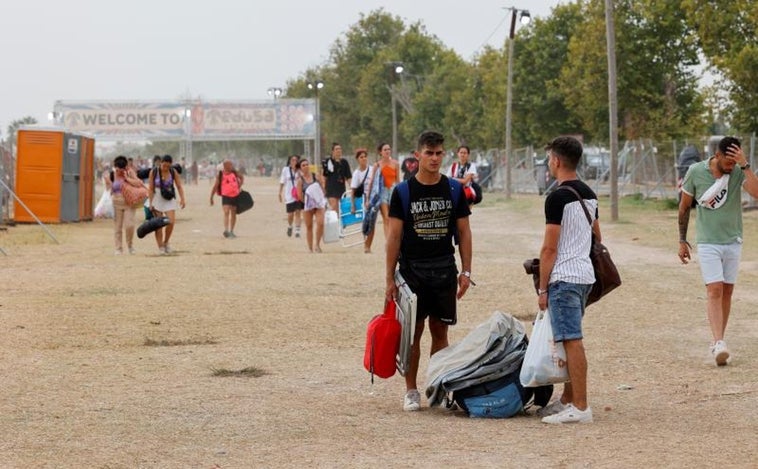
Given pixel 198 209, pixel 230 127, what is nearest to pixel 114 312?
pixel 198 209

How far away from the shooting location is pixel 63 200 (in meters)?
32.5

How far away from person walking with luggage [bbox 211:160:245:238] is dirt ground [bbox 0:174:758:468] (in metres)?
7.20

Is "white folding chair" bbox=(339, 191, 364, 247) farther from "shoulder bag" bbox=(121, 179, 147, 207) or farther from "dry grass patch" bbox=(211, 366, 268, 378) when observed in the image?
"dry grass patch" bbox=(211, 366, 268, 378)

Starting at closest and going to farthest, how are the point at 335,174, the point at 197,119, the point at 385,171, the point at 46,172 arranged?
1. the point at 385,171
2. the point at 335,174
3. the point at 46,172
4. the point at 197,119

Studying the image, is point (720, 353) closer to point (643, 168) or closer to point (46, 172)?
point (46, 172)

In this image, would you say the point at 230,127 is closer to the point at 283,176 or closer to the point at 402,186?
the point at 283,176

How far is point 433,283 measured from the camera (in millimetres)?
8023

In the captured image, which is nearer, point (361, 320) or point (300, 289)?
point (361, 320)

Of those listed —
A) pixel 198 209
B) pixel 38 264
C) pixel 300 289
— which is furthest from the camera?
pixel 198 209

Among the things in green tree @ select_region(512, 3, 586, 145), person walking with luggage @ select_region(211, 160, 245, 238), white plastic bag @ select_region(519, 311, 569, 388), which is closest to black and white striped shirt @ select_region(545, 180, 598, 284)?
white plastic bag @ select_region(519, 311, 569, 388)

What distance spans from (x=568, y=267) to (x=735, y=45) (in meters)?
27.1

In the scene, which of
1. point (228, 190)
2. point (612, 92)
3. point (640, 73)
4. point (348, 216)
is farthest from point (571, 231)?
point (640, 73)

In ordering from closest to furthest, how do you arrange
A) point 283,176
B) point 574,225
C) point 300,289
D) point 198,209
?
point 574,225 < point 300,289 < point 283,176 < point 198,209

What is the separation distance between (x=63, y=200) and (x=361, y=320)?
21.1 m
